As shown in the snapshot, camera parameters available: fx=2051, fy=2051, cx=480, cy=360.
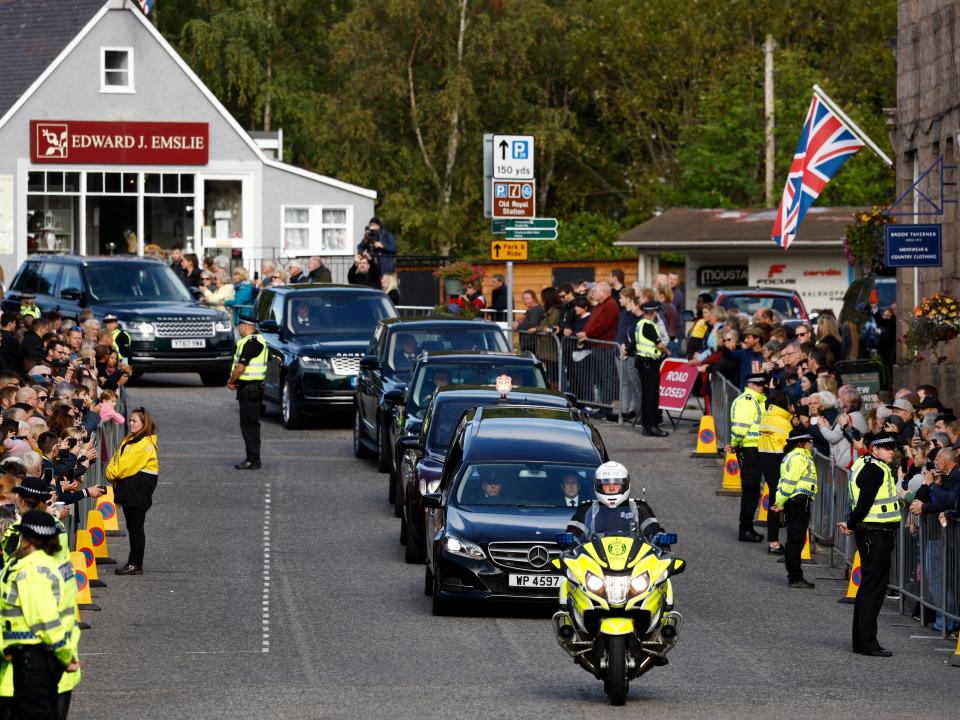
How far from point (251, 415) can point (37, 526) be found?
13945mm

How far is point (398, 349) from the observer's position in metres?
25.4

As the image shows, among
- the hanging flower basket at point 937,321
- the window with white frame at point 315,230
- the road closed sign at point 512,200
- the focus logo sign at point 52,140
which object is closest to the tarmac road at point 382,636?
the hanging flower basket at point 937,321

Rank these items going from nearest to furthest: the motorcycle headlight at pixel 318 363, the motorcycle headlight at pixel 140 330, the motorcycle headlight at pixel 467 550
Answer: the motorcycle headlight at pixel 467 550 < the motorcycle headlight at pixel 318 363 < the motorcycle headlight at pixel 140 330

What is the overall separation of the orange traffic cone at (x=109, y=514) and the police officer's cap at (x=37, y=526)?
8.76 meters

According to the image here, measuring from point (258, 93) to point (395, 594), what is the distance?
163 feet

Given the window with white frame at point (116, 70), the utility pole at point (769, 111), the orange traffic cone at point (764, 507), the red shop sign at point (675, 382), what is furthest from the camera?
the utility pole at point (769, 111)

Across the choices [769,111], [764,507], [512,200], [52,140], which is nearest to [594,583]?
[764,507]

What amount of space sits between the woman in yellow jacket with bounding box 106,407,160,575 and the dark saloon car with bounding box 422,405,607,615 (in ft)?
8.77

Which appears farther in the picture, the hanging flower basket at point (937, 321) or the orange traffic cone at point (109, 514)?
the hanging flower basket at point (937, 321)

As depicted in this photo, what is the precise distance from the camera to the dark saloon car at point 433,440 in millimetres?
19031

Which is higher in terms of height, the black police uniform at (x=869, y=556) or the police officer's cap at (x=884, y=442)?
the police officer's cap at (x=884, y=442)

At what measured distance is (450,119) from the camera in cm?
6272

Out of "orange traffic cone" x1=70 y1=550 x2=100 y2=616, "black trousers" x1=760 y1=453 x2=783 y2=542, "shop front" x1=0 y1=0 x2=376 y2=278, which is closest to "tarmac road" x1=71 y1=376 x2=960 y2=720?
"orange traffic cone" x1=70 y1=550 x2=100 y2=616

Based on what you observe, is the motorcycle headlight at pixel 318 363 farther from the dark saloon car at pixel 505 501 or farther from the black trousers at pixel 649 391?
the dark saloon car at pixel 505 501
